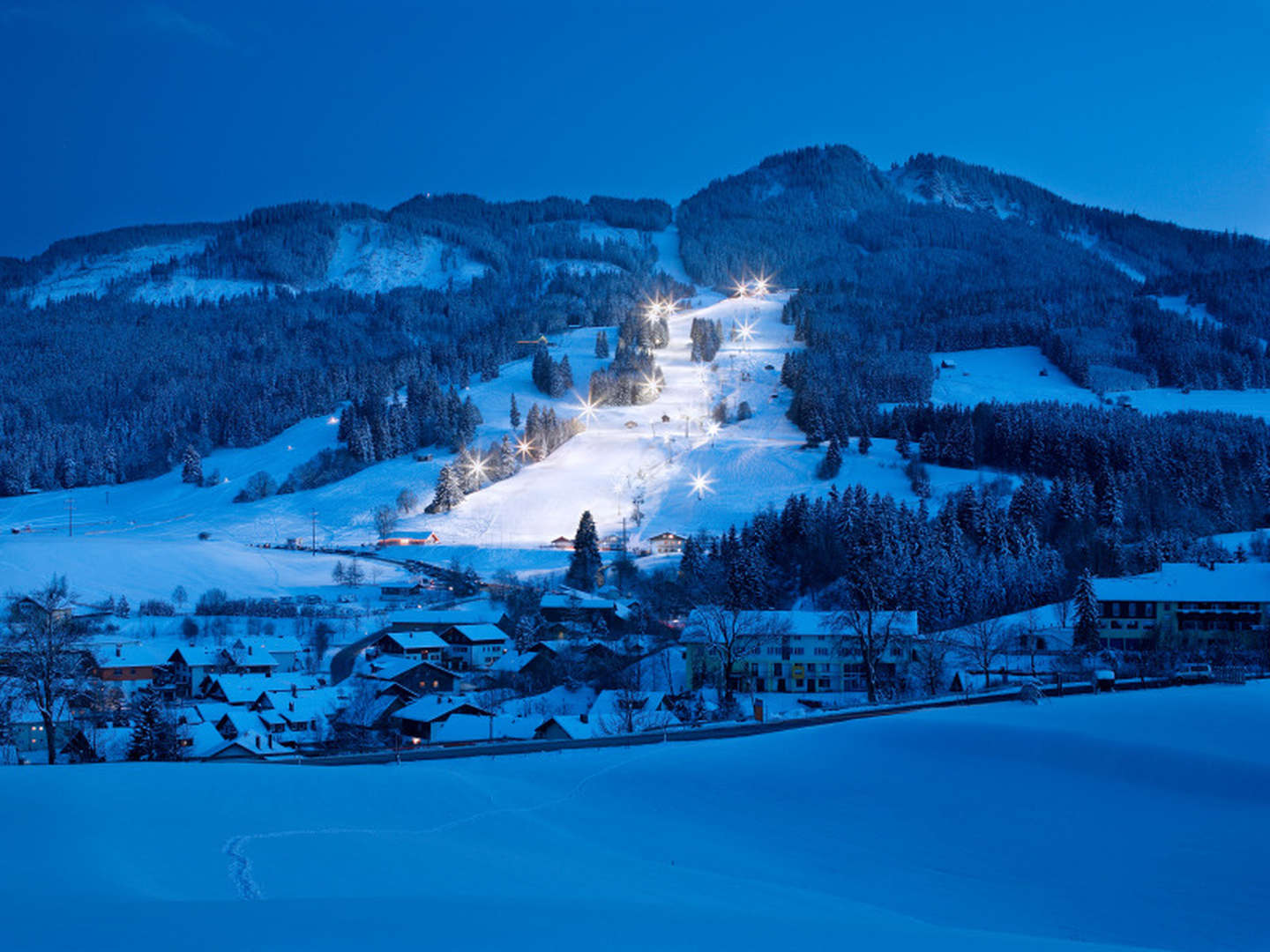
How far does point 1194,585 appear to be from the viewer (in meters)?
41.0

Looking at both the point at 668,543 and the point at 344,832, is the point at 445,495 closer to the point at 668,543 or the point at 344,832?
the point at 668,543

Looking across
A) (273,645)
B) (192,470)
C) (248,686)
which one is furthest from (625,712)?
(192,470)

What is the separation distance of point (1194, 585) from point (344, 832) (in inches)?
1577

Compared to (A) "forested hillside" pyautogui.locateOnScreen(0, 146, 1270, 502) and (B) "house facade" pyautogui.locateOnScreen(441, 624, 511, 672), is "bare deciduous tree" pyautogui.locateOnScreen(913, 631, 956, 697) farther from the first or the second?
(A) "forested hillside" pyautogui.locateOnScreen(0, 146, 1270, 502)

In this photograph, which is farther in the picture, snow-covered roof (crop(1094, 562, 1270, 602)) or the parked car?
snow-covered roof (crop(1094, 562, 1270, 602))

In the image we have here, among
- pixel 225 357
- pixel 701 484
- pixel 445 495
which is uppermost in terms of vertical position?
pixel 225 357

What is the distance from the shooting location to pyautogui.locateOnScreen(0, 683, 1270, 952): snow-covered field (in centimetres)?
714

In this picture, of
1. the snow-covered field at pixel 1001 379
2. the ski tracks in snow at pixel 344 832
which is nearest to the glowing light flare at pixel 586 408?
the snow-covered field at pixel 1001 379

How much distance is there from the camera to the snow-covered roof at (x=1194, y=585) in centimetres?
3991

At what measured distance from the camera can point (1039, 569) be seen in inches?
1966

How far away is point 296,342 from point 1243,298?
146440 mm

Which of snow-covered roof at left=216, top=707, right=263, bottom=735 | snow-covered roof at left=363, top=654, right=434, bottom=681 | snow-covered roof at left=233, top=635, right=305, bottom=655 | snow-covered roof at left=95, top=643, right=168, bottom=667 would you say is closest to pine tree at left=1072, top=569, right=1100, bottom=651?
snow-covered roof at left=363, top=654, right=434, bottom=681

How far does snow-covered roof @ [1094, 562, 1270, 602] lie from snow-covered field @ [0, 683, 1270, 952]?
925 inches

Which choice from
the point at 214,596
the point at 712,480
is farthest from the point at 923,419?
the point at 214,596
